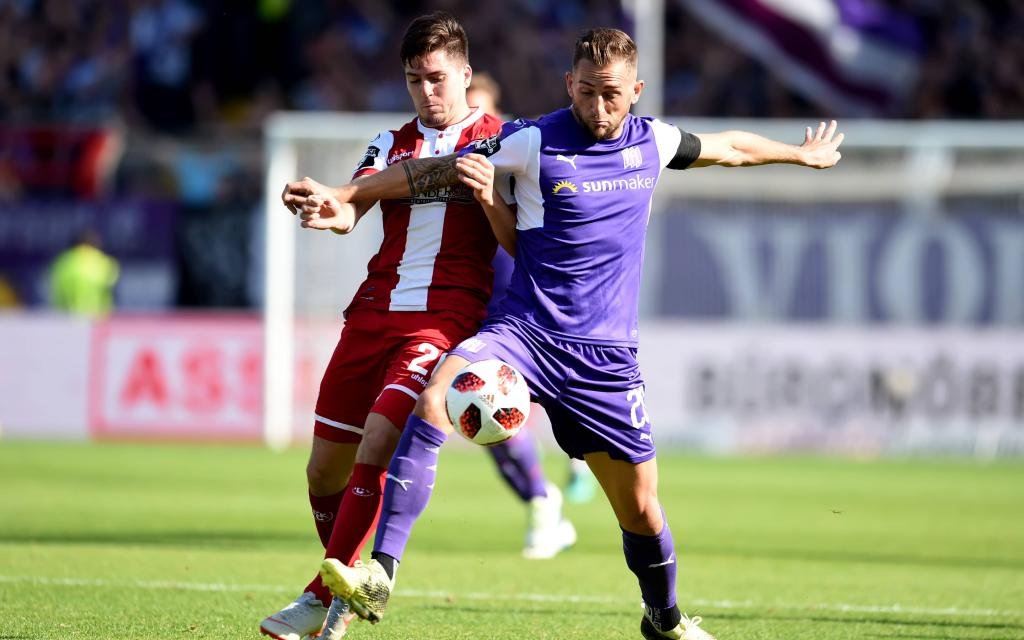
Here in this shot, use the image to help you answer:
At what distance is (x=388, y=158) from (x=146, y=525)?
495cm

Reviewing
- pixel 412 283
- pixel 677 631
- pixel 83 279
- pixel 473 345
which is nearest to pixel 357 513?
pixel 473 345

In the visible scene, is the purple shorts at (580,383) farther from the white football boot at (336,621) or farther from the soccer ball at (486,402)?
the white football boot at (336,621)

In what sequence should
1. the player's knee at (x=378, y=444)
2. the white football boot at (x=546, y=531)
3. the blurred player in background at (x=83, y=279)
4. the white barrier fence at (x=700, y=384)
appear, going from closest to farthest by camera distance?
the player's knee at (x=378, y=444) → the white football boot at (x=546, y=531) → the white barrier fence at (x=700, y=384) → the blurred player in background at (x=83, y=279)

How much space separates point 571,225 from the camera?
5645mm

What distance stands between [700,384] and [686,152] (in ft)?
36.5

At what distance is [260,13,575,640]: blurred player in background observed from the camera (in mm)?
5855

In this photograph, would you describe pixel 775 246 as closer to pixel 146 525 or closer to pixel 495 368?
pixel 146 525

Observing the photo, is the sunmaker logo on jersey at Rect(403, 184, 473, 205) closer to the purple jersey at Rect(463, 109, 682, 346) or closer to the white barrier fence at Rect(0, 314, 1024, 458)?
the purple jersey at Rect(463, 109, 682, 346)

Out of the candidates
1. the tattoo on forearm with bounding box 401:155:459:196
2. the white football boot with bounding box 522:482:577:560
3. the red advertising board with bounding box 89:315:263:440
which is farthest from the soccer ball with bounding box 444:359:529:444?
the red advertising board with bounding box 89:315:263:440

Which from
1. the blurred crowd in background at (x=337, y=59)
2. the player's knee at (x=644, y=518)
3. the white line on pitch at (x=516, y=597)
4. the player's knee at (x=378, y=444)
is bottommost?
the white line on pitch at (x=516, y=597)

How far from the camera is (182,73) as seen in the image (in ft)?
76.9

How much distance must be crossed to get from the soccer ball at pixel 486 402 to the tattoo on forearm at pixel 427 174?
0.83 meters

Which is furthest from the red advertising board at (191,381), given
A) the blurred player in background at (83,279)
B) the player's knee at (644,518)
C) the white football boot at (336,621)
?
the white football boot at (336,621)

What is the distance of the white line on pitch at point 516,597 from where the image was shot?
7117 mm
